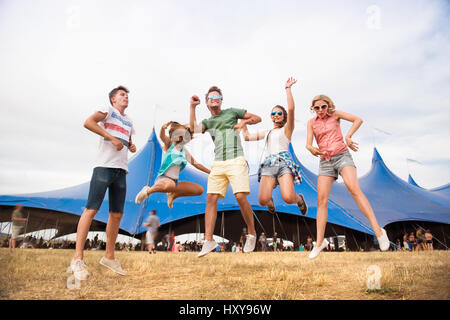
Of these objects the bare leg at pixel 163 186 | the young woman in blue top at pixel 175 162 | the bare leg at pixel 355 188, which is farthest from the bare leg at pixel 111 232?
the bare leg at pixel 355 188

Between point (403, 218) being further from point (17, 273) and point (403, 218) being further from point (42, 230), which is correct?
point (42, 230)

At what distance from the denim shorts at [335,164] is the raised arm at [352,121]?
0.23 meters

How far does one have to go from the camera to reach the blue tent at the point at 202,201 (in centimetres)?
1066

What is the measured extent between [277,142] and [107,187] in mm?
2008

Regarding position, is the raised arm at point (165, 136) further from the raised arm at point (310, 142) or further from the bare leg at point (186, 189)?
the raised arm at point (310, 142)

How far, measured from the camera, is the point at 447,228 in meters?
12.3

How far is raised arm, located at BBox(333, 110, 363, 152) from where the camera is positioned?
9.52ft

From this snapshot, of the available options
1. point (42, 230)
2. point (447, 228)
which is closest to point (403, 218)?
point (447, 228)

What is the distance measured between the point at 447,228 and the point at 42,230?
17.3 meters

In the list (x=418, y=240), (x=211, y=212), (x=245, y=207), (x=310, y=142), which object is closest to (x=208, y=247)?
(x=211, y=212)

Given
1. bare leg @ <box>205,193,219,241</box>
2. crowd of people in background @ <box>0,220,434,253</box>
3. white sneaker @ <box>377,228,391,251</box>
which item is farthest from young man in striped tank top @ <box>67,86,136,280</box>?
crowd of people in background @ <box>0,220,434,253</box>

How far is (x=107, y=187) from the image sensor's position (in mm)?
2846

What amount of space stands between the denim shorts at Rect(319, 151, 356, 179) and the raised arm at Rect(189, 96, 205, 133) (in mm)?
1455

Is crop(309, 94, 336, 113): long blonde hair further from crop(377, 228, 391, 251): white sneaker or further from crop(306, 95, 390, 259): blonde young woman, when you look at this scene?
crop(377, 228, 391, 251): white sneaker
